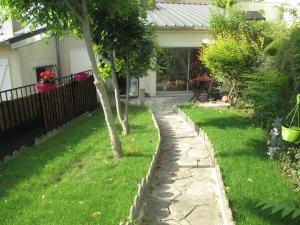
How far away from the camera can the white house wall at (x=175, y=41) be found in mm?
13914

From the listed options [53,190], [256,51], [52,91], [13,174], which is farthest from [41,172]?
[256,51]

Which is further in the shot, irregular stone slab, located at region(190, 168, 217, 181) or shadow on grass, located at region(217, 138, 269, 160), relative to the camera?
shadow on grass, located at region(217, 138, 269, 160)

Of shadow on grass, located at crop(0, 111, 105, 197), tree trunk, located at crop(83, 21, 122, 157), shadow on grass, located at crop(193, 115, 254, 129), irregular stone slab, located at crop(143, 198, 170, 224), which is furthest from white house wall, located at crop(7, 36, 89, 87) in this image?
irregular stone slab, located at crop(143, 198, 170, 224)

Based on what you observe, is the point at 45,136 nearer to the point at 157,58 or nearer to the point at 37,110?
the point at 37,110

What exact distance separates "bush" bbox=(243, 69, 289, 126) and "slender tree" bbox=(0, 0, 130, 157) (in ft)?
13.0

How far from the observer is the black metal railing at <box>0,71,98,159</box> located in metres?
7.25

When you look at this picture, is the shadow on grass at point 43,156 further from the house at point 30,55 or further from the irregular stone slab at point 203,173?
the house at point 30,55

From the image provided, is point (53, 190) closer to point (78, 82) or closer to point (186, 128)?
point (186, 128)

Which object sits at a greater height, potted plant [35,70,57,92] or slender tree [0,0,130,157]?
slender tree [0,0,130,157]

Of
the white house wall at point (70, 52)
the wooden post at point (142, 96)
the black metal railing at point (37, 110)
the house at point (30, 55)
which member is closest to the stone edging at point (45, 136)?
the black metal railing at point (37, 110)

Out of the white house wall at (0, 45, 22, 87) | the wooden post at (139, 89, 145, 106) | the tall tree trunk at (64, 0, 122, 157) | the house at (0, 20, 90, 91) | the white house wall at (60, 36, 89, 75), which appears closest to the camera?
the tall tree trunk at (64, 0, 122, 157)

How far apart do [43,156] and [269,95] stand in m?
5.72

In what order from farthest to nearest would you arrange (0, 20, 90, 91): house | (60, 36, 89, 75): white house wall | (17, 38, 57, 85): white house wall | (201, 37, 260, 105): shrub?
1. (60, 36, 89, 75): white house wall
2. (17, 38, 57, 85): white house wall
3. (0, 20, 90, 91): house
4. (201, 37, 260, 105): shrub

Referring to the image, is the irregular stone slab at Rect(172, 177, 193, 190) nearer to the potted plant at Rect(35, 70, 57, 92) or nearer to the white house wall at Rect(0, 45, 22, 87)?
the potted plant at Rect(35, 70, 57, 92)
